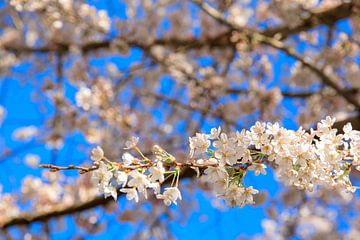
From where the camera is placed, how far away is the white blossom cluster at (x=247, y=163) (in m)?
1.38

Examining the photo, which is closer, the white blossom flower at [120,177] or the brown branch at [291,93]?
the white blossom flower at [120,177]

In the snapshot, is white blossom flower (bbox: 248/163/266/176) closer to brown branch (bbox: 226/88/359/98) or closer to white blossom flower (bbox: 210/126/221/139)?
A: white blossom flower (bbox: 210/126/221/139)

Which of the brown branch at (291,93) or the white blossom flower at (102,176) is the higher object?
the brown branch at (291,93)

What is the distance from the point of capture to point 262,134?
4.62ft

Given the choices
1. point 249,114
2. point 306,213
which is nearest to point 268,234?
point 306,213

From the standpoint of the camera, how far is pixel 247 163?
142 centimetres

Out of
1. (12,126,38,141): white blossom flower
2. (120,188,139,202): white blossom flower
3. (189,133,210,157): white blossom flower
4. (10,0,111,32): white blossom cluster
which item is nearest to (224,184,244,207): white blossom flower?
(189,133,210,157): white blossom flower

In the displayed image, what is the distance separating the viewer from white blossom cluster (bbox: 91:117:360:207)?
1.38 m

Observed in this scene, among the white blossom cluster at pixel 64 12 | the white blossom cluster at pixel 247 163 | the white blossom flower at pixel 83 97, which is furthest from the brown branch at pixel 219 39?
the white blossom cluster at pixel 247 163

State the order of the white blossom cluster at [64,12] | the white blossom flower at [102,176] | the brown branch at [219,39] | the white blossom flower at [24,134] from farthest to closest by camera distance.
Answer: the white blossom flower at [24,134] < the brown branch at [219,39] < the white blossom cluster at [64,12] < the white blossom flower at [102,176]

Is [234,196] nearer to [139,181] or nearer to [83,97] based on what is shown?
[139,181]

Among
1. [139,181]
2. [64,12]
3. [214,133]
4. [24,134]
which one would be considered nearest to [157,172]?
[139,181]

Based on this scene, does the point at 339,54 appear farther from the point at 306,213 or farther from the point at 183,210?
the point at 183,210

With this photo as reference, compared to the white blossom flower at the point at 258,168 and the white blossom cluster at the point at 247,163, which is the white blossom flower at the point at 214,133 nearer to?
the white blossom cluster at the point at 247,163
